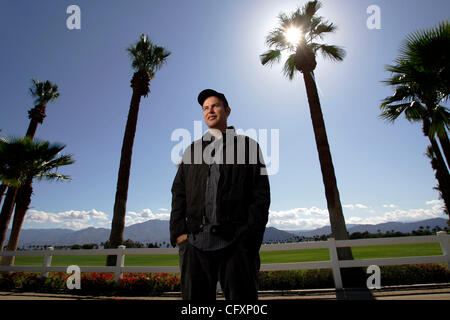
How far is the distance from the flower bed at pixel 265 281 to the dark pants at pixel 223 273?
5.59m

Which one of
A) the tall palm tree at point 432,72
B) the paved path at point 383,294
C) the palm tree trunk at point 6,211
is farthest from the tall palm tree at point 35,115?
the tall palm tree at point 432,72

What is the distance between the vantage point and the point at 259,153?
77.5 inches

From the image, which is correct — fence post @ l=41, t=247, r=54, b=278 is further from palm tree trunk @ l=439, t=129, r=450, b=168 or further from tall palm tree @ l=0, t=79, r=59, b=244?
palm tree trunk @ l=439, t=129, r=450, b=168

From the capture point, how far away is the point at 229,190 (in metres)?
1.71

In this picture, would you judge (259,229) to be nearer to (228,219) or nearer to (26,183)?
(228,219)

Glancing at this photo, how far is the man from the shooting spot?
5.08 ft

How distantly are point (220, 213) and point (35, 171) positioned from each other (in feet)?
43.3

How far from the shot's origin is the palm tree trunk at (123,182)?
8.38m

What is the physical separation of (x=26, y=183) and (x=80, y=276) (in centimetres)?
844

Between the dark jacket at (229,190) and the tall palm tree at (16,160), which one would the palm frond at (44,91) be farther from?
the dark jacket at (229,190)

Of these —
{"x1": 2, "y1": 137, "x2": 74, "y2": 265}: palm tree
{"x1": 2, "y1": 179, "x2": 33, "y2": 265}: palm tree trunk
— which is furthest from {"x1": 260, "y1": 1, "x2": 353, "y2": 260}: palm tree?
{"x1": 2, "y1": 179, "x2": 33, "y2": 265}: palm tree trunk

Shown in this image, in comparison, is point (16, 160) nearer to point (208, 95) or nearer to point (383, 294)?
point (208, 95)

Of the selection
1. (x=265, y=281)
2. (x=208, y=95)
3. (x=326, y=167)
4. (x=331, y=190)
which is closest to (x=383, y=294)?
(x=265, y=281)
